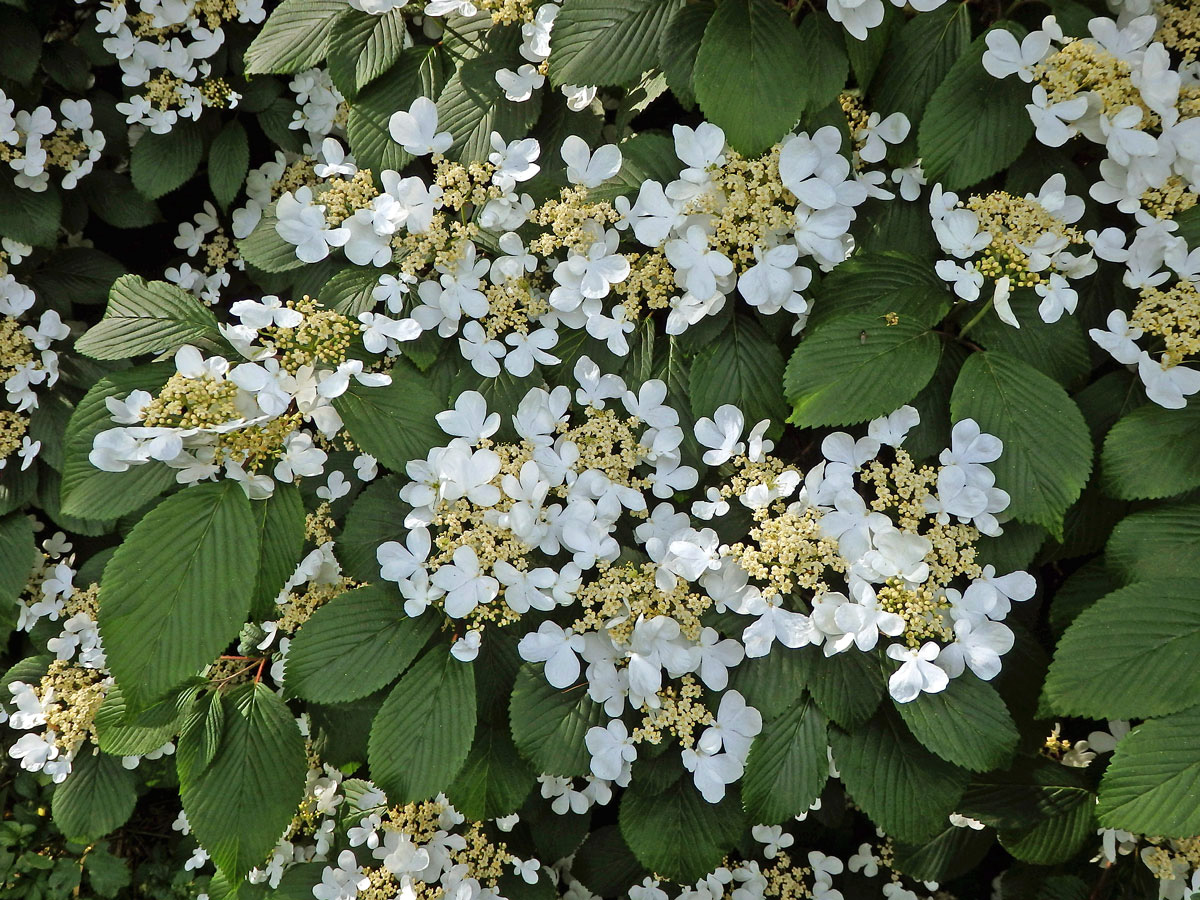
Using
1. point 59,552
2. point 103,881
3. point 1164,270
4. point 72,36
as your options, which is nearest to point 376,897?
point 59,552

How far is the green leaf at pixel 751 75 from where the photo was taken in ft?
3.78

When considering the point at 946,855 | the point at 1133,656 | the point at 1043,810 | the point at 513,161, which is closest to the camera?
the point at 1133,656

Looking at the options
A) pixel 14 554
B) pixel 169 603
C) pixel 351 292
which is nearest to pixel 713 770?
pixel 169 603

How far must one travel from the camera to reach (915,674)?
116cm

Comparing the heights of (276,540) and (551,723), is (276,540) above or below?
above

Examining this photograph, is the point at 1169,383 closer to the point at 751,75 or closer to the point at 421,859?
the point at 751,75

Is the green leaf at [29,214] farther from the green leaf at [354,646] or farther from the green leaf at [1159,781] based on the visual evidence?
the green leaf at [1159,781]

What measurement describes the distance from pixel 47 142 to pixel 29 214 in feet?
Result: 0.58

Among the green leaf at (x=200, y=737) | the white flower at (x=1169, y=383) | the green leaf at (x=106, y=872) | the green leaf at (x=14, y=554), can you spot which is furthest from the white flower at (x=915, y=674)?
the green leaf at (x=106, y=872)

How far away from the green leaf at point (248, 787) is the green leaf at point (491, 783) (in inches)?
11.6

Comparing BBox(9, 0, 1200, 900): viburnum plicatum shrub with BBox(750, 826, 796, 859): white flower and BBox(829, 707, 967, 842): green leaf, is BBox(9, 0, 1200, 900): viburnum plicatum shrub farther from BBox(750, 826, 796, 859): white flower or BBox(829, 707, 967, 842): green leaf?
BBox(750, 826, 796, 859): white flower

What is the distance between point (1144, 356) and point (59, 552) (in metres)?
2.39

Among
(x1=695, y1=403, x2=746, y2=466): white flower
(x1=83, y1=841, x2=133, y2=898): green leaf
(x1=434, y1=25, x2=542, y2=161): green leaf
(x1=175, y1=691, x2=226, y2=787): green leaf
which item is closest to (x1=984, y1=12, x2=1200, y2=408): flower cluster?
(x1=695, y1=403, x2=746, y2=466): white flower

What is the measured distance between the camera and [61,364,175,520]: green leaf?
126 centimetres
